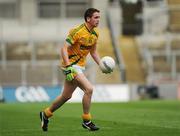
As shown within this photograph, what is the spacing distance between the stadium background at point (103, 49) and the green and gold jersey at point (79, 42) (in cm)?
1894

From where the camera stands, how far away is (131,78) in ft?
145

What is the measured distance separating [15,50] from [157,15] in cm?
985

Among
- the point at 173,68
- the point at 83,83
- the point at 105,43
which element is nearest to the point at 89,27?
the point at 83,83

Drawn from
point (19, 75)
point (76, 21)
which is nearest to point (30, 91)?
point (19, 75)

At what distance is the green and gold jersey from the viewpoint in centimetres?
1516

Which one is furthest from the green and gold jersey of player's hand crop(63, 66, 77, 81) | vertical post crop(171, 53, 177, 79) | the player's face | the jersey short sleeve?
vertical post crop(171, 53, 177, 79)

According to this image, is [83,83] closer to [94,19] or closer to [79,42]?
[79,42]

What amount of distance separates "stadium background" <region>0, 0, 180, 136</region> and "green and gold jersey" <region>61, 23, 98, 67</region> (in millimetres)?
18941

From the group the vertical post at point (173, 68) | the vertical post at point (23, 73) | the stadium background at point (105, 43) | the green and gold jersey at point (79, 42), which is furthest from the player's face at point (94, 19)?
the vertical post at point (173, 68)

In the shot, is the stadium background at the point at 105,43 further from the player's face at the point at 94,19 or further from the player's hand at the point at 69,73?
the player's hand at the point at 69,73

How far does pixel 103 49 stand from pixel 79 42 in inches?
1219

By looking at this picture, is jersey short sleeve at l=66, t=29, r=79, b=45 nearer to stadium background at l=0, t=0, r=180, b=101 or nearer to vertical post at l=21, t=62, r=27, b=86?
stadium background at l=0, t=0, r=180, b=101

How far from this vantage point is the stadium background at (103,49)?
39.6m

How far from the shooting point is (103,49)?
46156 millimetres
